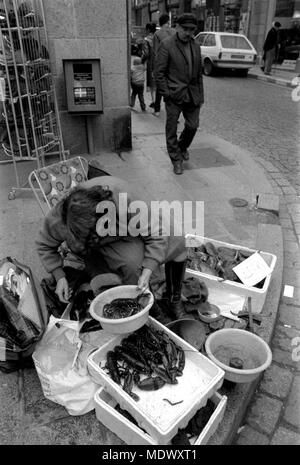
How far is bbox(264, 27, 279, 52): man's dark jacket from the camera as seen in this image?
14.4 m

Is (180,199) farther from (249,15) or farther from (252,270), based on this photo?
(249,15)

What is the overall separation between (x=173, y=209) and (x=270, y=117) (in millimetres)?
5850

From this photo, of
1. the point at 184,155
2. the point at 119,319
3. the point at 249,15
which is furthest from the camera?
the point at 249,15

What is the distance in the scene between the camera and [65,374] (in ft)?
7.20

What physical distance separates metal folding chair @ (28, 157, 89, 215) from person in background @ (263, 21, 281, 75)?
1381 centimetres

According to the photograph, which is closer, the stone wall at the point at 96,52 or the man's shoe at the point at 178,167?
the stone wall at the point at 96,52

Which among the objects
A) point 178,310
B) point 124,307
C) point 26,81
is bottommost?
point 178,310

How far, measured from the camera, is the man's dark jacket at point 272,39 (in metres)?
14.4

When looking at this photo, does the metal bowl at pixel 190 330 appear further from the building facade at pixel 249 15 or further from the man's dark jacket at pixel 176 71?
the building facade at pixel 249 15

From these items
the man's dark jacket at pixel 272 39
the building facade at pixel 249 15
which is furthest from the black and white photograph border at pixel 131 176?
the building facade at pixel 249 15

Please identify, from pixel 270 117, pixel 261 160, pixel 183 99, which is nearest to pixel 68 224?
pixel 183 99

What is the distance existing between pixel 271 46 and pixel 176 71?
38.9 ft

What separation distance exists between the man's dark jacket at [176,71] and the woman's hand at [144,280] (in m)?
3.49

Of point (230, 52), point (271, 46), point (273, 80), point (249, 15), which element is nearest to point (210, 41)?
point (230, 52)
